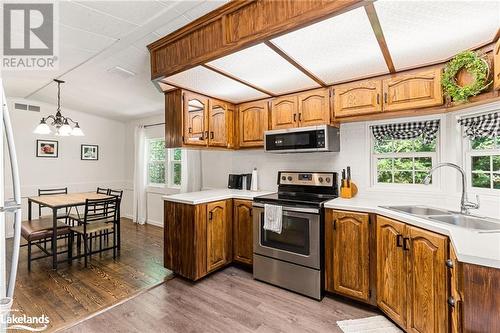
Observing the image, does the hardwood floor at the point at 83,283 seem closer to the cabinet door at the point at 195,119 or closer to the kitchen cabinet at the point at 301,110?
the cabinet door at the point at 195,119

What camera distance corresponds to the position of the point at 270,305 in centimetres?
227

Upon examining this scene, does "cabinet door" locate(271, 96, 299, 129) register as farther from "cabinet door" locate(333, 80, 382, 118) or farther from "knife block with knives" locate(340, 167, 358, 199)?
"knife block with knives" locate(340, 167, 358, 199)

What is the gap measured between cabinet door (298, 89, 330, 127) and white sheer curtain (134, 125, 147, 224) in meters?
3.94

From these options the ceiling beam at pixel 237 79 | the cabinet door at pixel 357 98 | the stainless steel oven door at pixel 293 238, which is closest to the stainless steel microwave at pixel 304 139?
the cabinet door at pixel 357 98

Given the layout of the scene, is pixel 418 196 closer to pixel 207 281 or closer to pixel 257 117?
pixel 257 117

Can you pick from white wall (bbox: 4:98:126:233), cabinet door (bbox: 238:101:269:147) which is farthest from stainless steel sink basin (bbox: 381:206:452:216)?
white wall (bbox: 4:98:126:233)

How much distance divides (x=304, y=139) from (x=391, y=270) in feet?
4.80

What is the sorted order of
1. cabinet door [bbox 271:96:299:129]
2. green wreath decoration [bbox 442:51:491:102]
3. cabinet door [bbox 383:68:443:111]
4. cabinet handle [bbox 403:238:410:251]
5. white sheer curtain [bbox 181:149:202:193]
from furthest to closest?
white sheer curtain [bbox 181:149:202:193]
cabinet door [bbox 271:96:299:129]
cabinet door [bbox 383:68:443:111]
cabinet handle [bbox 403:238:410:251]
green wreath decoration [bbox 442:51:491:102]

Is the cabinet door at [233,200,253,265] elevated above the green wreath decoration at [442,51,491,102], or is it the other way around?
the green wreath decoration at [442,51,491,102]

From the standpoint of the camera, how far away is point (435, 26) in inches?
61.7

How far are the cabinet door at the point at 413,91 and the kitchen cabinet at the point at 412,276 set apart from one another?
1.04m

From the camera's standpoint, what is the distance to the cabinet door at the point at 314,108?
2.65 m

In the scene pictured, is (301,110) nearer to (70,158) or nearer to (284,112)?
(284,112)

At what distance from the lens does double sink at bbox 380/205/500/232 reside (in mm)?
1696
